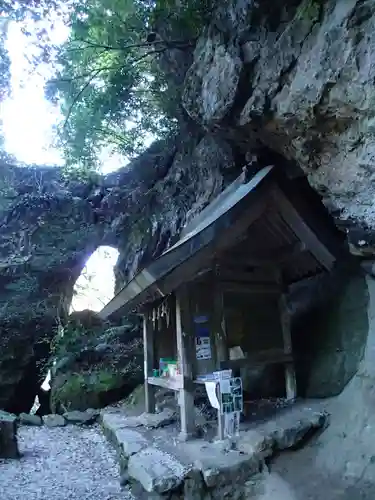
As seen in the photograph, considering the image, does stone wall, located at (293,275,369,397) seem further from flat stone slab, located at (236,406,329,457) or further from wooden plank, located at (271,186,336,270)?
→ wooden plank, located at (271,186,336,270)

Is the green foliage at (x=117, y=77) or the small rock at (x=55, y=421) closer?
the green foliage at (x=117, y=77)

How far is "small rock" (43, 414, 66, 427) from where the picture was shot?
770 cm

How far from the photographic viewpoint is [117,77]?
32.6 ft

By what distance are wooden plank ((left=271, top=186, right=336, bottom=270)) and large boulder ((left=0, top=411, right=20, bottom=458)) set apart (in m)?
5.02

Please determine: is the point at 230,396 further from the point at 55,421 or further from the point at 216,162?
the point at 216,162

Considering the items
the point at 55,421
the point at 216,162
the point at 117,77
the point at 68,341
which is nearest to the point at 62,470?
the point at 55,421

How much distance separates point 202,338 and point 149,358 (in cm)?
186

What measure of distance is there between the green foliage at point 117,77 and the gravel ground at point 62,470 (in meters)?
7.31

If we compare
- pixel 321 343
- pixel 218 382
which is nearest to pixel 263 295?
pixel 321 343

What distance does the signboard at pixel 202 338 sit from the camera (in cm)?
499

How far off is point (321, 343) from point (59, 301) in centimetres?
779

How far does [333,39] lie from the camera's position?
161 inches

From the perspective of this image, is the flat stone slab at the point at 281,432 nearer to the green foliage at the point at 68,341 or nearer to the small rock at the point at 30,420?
the small rock at the point at 30,420

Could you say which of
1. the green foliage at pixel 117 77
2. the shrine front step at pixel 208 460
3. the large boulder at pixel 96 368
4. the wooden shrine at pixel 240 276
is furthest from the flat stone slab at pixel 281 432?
the green foliage at pixel 117 77
